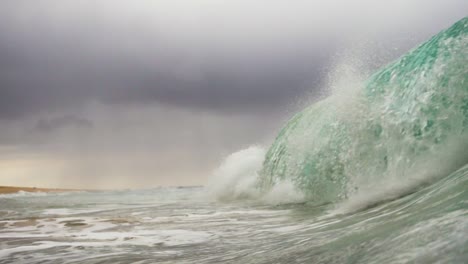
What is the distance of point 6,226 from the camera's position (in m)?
6.85

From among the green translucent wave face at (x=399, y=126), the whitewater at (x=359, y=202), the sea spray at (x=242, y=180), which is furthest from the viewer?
the sea spray at (x=242, y=180)

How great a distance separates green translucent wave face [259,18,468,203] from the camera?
5.80 metres

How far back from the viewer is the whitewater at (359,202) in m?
3.22

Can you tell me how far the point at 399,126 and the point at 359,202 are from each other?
130 cm

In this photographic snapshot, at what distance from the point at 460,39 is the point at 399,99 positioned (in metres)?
1.11

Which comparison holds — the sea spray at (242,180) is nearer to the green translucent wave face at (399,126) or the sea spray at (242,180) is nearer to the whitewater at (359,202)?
the whitewater at (359,202)

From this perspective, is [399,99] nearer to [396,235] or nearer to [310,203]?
[310,203]

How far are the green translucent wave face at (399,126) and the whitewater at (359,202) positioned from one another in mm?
17

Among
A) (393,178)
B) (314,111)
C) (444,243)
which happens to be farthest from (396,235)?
(314,111)

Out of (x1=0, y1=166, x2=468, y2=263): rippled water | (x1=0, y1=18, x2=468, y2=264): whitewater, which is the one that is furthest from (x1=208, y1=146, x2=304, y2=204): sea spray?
(x1=0, y1=166, x2=468, y2=263): rippled water

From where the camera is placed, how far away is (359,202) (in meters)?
5.87

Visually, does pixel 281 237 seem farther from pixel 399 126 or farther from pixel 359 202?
Result: pixel 399 126

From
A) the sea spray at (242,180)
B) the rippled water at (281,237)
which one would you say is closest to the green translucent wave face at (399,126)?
the rippled water at (281,237)

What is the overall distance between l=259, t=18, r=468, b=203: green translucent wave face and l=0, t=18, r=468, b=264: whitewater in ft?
0.06
